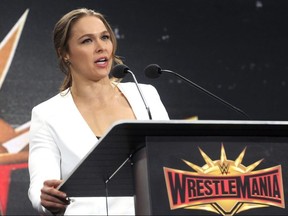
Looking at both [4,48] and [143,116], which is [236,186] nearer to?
[143,116]

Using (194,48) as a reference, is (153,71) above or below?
below

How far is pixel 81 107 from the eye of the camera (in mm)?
Result: 2467

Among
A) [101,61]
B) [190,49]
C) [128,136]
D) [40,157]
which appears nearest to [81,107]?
[101,61]

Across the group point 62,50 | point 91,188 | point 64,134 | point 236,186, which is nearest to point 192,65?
point 62,50

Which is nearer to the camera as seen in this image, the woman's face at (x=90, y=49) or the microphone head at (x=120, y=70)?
the microphone head at (x=120, y=70)

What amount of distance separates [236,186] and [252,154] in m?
0.09

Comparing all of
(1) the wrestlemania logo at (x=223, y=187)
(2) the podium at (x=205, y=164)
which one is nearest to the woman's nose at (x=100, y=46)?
(2) the podium at (x=205, y=164)

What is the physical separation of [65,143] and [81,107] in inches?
8.9

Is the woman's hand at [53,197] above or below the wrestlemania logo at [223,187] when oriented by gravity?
above

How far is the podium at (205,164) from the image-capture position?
1.47 metres

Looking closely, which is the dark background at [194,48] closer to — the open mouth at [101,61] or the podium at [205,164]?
the open mouth at [101,61]

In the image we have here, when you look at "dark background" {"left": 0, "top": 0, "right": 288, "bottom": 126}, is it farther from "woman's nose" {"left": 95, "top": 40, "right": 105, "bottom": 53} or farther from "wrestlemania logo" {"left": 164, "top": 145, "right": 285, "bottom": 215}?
"wrestlemania logo" {"left": 164, "top": 145, "right": 285, "bottom": 215}

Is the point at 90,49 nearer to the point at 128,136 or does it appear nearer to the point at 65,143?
the point at 65,143

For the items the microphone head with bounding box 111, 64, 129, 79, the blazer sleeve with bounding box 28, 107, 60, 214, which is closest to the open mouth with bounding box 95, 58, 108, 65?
the microphone head with bounding box 111, 64, 129, 79
